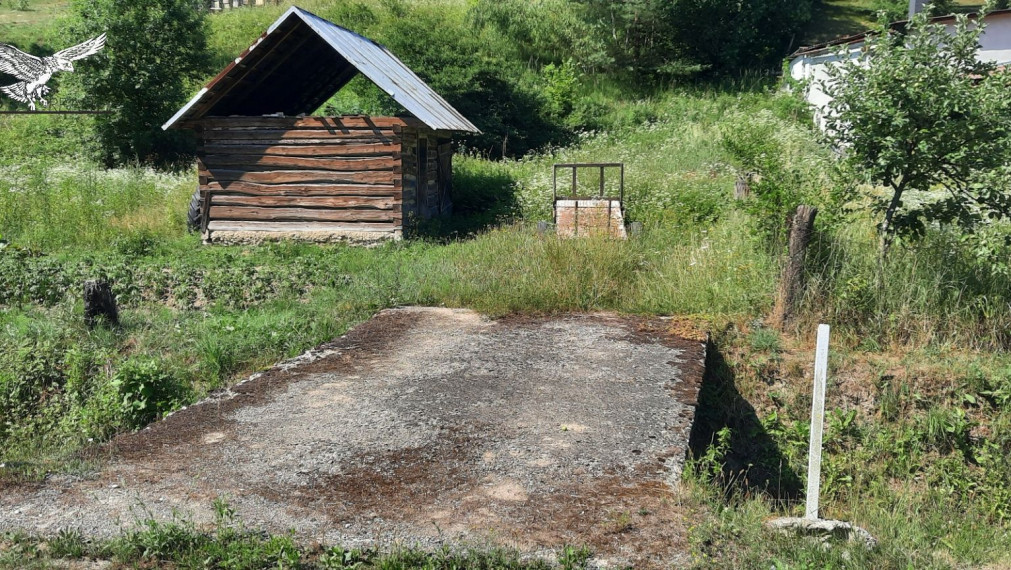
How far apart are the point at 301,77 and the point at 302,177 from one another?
8.85ft

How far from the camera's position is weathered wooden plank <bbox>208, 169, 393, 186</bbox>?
13727 millimetres

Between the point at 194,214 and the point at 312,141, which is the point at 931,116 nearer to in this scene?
the point at 312,141

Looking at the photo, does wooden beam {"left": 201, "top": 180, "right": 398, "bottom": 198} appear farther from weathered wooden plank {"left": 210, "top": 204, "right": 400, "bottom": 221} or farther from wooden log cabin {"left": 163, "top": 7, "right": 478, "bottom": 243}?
weathered wooden plank {"left": 210, "top": 204, "right": 400, "bottom": 221}

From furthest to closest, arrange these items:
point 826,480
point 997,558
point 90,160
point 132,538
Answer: point 90,160 < point 826,480 < point 997,558 < point 132,538

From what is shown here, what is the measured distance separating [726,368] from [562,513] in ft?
13.3

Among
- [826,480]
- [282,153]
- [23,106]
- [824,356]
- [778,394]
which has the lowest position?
[826,480]

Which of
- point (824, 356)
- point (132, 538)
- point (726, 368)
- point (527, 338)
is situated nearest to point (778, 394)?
point (726, 368)

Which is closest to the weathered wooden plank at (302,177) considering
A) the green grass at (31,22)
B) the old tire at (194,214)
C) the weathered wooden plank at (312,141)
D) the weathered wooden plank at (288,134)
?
the weathered wooden plank at (312,141)

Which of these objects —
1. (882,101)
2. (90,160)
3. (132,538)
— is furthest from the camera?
(90,160)

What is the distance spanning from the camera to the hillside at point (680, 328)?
4.43 meters

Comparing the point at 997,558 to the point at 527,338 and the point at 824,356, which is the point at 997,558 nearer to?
the point at 824,356

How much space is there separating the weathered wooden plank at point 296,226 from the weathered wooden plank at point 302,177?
0.72 metres

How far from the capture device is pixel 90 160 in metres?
22.2

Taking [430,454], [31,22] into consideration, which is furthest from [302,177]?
[31,22]
